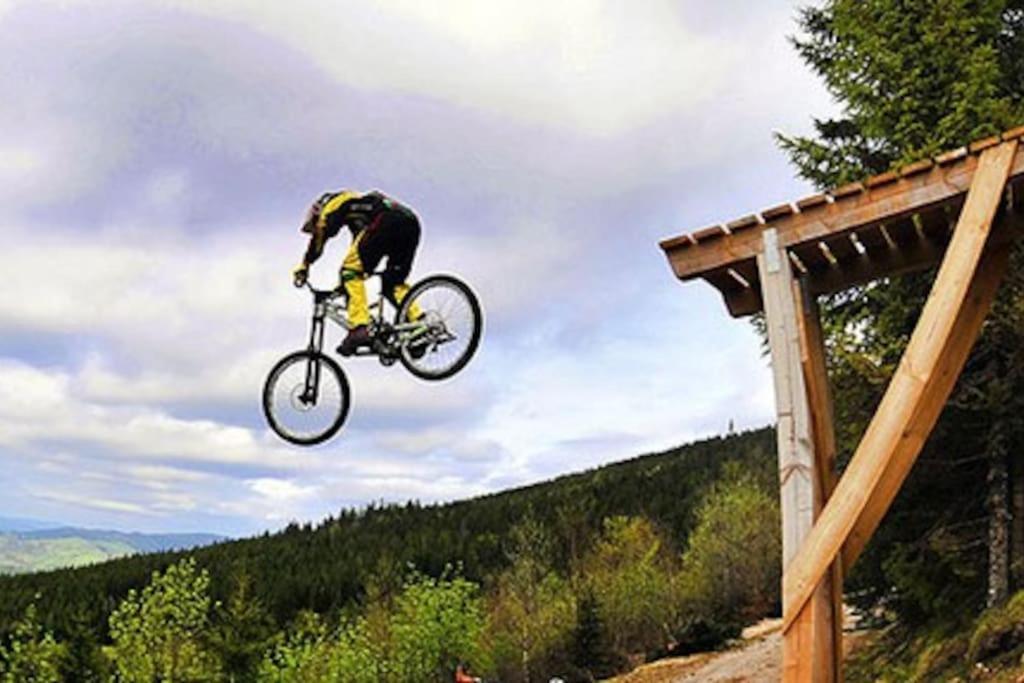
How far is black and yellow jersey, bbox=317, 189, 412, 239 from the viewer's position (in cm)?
533

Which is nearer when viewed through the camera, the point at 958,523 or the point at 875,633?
the point at 958,523

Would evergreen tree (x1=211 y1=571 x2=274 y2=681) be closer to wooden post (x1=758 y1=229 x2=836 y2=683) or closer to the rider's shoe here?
wooden post (x1=758 y1=229 x2=836 y2=683)

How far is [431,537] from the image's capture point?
7275 centimetres

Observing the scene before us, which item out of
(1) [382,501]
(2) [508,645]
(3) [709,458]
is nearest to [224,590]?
(2) [508,645]

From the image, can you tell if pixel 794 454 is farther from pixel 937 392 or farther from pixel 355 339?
pixel 355 339

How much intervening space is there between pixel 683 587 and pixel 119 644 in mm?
23957

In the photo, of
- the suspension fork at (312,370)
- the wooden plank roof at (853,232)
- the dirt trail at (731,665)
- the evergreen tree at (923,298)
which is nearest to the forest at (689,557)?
the evergreen tree at (923,298)

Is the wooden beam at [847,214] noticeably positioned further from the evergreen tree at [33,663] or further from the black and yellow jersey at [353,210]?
the evergreen tree at [33,663]

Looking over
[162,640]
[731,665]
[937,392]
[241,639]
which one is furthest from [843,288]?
[241,639]

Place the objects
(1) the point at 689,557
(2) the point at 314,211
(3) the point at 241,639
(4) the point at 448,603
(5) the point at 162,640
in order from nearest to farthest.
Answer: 1. (2) the point at 314,211
2. (5) the point at 162,640
3. (4) the point at 448,603
4. (3) the point at 241,639
5. (1) the point at 689,557

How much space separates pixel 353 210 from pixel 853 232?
10.1 feet

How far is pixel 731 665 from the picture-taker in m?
33.0

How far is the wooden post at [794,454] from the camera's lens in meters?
5.99

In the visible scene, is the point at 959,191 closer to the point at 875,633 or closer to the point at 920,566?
the point at 920,566
